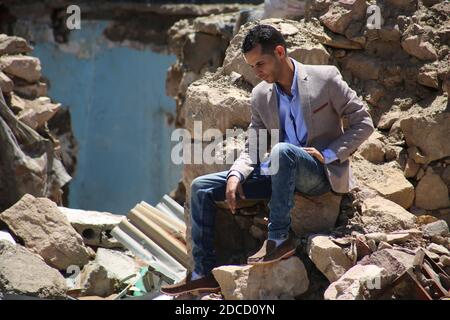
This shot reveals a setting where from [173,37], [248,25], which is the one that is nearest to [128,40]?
[173,37]

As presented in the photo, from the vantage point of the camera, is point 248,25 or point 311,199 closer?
point 311,199

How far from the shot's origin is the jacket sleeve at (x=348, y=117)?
4637 mm

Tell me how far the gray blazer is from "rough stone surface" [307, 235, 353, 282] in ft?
1.17

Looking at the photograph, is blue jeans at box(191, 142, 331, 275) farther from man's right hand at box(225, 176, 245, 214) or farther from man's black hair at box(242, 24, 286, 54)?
man's black hair at box(242, 24, 286, 54)

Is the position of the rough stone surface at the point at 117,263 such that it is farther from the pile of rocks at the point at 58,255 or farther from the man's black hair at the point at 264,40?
the man's black hair at the point at 264,40

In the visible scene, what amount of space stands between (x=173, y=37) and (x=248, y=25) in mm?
4861

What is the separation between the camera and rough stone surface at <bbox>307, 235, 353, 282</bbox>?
452 centimetres

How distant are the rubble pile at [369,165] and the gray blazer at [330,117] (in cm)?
28

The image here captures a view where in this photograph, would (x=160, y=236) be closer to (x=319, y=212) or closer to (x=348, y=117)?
(x=319, y=212)

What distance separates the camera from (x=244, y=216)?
5.12m

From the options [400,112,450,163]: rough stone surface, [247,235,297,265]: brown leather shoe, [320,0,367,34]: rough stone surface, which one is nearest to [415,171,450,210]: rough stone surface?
[400,112,450,163]: rough stone surface

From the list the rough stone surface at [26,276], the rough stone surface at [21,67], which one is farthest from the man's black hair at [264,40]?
the rough stone surface at [21,67]
